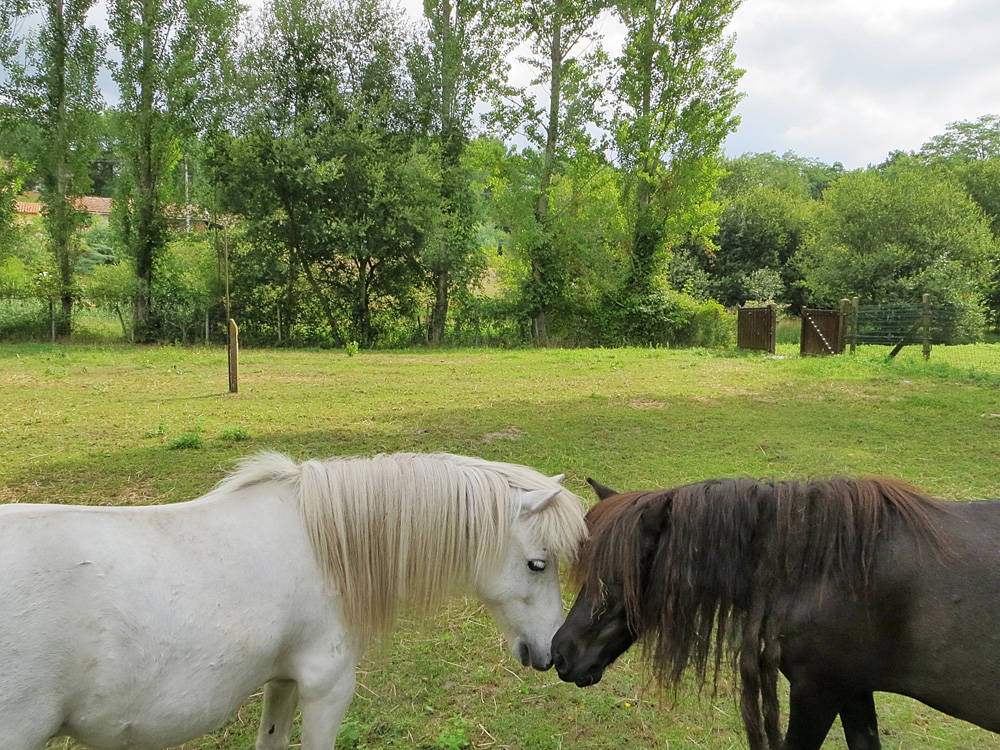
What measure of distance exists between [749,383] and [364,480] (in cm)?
1182

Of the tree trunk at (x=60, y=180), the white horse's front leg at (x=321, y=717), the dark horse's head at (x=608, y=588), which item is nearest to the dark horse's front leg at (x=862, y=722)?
the dark horse's head at (x=608, y=588)

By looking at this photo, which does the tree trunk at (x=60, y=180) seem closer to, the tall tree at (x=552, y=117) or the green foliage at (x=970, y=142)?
the tall tree at (x=552, y=117)

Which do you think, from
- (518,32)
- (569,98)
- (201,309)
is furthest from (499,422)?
(518,32)

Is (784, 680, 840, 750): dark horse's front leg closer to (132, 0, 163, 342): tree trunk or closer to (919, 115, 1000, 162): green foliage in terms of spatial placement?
(132, 0, 163, 342): tree trunk

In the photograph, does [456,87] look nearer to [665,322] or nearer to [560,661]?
[665,322]

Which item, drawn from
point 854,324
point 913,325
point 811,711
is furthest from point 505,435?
point 854,324

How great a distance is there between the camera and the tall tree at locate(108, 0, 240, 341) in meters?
20.2

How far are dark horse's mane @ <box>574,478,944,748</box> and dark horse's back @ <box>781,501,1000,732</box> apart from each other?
0.16 feet

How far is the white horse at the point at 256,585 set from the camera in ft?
5.75

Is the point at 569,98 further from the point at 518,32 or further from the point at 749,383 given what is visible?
the point at 749,383

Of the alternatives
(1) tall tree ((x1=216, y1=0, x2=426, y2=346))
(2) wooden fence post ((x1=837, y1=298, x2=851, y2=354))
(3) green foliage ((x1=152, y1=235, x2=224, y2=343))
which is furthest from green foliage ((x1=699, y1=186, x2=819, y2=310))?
(3) green foliage ((x1=152, y1=235, x2=224, y2=343))

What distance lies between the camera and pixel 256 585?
2.05m

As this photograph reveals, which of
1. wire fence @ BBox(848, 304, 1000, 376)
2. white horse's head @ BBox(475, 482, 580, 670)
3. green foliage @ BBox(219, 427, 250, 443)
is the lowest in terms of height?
green foliage @ BBox(219, 427, 250, 443)

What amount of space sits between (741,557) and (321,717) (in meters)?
1.53
